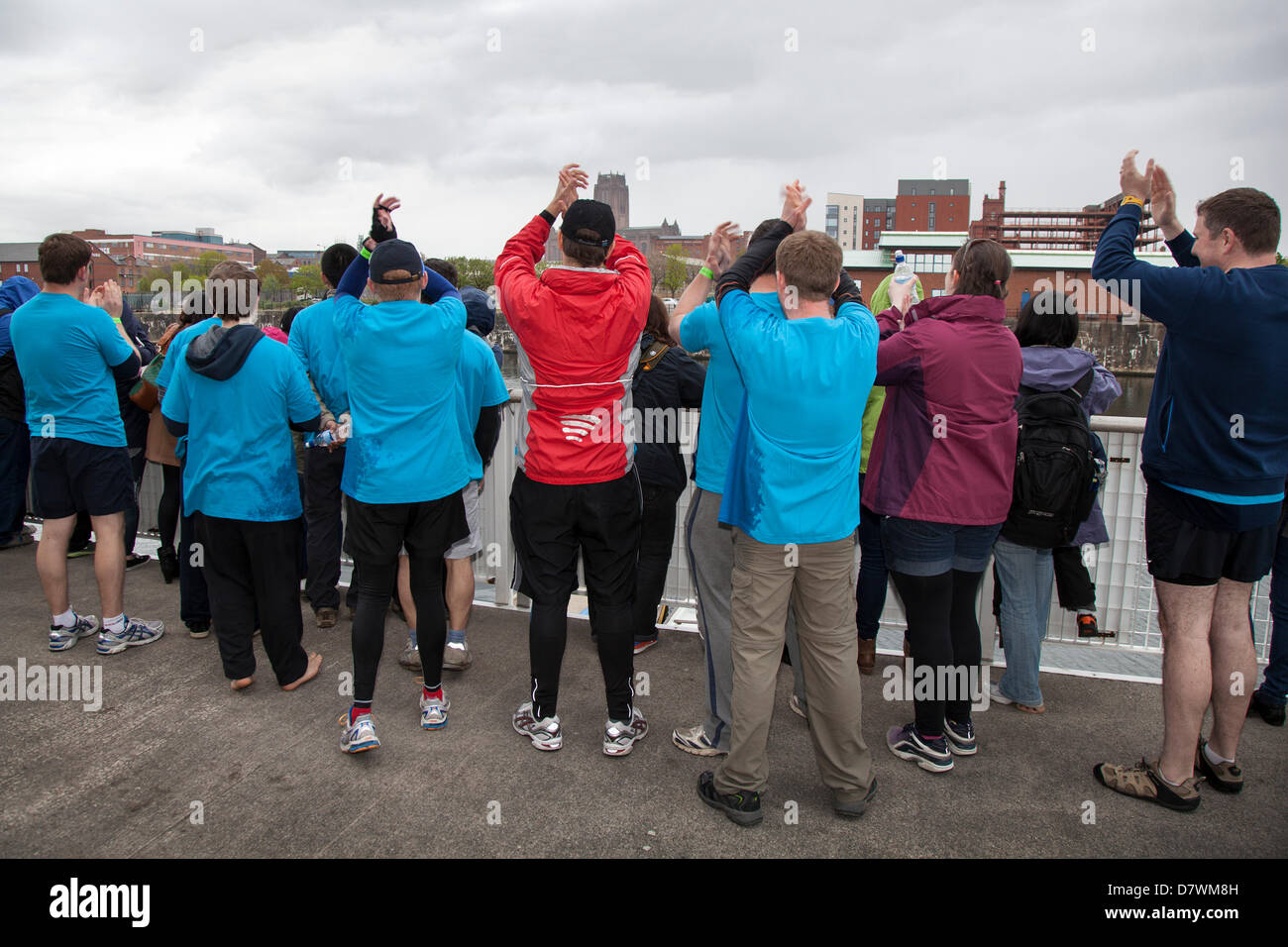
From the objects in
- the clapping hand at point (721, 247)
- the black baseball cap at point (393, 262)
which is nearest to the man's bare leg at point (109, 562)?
the black baseball cap at point (393, 262)

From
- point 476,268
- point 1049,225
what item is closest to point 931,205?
point 1049,225

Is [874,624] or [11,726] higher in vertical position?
[874,624]

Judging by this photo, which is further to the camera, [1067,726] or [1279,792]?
[1067,726]

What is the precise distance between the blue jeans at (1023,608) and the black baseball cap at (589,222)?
2.25m

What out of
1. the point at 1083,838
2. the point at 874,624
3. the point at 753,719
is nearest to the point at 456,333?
the point at 753,719

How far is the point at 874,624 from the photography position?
4.14 metres

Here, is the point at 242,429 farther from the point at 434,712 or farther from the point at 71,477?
the point at 434,712

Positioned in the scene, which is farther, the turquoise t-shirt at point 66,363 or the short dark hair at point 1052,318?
the turquoise t-shirt at point 66,363

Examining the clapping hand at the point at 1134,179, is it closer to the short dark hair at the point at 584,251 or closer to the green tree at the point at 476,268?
the short dark hair at the point at 584,251

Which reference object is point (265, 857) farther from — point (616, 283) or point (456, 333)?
point (616, 283)

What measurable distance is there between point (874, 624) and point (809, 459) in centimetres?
184

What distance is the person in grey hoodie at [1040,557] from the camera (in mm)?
3506

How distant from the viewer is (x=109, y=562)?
4258 millimetres

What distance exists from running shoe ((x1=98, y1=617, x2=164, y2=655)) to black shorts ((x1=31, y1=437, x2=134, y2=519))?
25.5 inches
